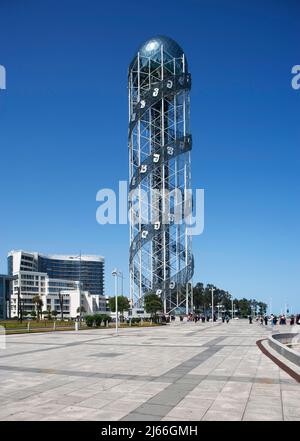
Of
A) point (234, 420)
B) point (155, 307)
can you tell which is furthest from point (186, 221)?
point (234, 420)

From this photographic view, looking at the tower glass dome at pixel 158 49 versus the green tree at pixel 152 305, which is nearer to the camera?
the green tree at pixel 152 305

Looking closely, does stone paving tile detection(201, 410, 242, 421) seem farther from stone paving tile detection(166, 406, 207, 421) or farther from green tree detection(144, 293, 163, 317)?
green tree detection(144, 293, 163, 317)

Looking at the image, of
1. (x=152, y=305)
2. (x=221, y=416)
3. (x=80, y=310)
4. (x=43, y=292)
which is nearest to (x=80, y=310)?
(x=80, y=310)

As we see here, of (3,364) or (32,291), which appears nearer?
(3,364)

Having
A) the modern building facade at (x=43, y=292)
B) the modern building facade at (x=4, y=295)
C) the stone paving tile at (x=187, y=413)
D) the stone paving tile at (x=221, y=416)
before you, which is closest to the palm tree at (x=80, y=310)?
the modern building facade at (x=43, y=292)

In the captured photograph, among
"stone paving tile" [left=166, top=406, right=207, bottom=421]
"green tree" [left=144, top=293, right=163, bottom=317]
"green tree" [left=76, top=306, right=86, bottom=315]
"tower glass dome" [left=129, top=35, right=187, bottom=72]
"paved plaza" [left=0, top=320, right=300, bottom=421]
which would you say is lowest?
"green tree" [left=76, top=306, right=86, bottom=315]

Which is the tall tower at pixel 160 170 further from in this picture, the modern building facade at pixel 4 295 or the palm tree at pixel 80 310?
the modern building facade at pixel 4 295

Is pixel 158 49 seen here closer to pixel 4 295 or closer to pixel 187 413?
pixel 4 295

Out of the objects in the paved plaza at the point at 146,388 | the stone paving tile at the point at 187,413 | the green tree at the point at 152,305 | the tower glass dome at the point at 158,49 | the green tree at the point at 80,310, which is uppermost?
the tower glass dome at the point at 158,49

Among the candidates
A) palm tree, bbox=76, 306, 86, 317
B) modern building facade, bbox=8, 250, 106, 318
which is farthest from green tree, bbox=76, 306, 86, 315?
modern building facade, bbox=8, 250, 106, 318

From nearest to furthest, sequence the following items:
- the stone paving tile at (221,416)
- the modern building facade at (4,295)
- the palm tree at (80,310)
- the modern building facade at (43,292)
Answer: the stone paving tile at (221,416)
the palm tree at (80,310)
the modern building facade at (4,295)
the modern building facade at (43,292)

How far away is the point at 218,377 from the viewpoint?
1266 cm
